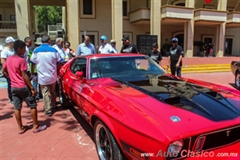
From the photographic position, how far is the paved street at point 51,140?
2965 millimetres

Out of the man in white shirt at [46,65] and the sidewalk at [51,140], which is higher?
the man in white shirt at [46,65]

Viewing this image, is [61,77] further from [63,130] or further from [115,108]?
[115,108]

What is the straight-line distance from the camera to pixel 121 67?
12.1 feet

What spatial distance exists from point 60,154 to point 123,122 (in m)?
1.47

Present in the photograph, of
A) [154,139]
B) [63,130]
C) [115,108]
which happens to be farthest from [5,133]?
[154,139]

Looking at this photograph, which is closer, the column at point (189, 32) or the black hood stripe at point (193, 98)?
the black hood stripe at point (193, 98)

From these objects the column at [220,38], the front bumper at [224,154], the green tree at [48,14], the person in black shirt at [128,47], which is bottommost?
the front bumper at [224,154]

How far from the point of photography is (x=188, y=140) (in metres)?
1.76

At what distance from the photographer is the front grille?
1.85 metres

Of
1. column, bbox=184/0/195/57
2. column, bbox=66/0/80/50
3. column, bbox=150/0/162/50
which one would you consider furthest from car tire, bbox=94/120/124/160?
column, bbox=184/0/195/57

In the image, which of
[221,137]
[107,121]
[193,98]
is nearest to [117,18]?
[193,98]

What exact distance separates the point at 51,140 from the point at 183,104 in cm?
236

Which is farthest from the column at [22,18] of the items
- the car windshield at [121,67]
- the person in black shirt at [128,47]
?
the car windshield at [121,67]

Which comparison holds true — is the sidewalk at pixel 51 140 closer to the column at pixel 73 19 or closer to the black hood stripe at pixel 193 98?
the black hood stripe at pixel 193 98
